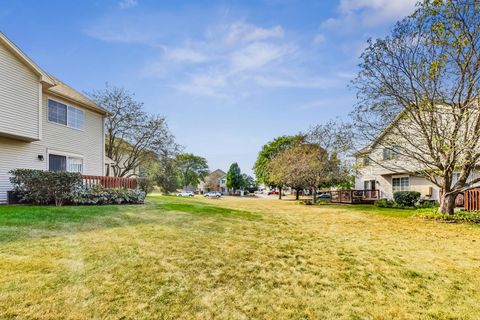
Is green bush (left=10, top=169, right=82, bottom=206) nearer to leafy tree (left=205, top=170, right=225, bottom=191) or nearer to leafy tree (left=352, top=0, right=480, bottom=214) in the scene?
leafy tree (left=352, top=0, right=480, bottom=214)

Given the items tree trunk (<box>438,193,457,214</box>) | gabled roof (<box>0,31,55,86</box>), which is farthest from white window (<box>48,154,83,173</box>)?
tree trunk (<box>438,193,457,214</box>)

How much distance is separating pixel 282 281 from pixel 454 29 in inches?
509

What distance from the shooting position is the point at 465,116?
11.2m

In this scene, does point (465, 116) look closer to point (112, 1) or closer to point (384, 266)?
point (384, 266)

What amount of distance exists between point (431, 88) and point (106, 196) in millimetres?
15681

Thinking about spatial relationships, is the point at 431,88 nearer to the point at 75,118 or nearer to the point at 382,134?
the point at 382,134

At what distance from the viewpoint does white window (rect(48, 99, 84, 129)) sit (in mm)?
13727

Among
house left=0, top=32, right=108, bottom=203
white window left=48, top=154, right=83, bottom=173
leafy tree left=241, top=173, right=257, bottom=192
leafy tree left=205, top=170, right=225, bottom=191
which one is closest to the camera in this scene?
house left=0, top=32, right=108, bottom=203

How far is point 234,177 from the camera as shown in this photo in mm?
68438

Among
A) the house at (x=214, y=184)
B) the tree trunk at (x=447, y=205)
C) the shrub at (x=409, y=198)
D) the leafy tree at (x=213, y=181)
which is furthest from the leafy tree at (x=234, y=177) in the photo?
the tree trunk at (x=447, y=205)

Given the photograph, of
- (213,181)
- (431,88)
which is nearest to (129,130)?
(431,88)

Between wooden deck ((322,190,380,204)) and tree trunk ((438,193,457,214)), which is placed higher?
tree trunk ((438,193,457,214))

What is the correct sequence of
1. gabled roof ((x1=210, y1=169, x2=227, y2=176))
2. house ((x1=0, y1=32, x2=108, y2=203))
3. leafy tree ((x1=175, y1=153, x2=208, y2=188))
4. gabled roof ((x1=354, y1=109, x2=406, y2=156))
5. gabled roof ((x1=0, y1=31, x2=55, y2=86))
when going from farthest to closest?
gabled roof ((x1=210, y1=169, x2=227, y2=176)) < leafy tree ((x1=175, y1=153, x2=208, y2=188)) < gabled roof ((x1=354, y1=109, x2=406, y2=156)) < house ((x1=0, y1=32, x2=108, y2=203)) < gabled roof ((x1=0, y1=31, x2=55, y2=86))

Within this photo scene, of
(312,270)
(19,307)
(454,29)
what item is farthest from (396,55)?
(19,307)
